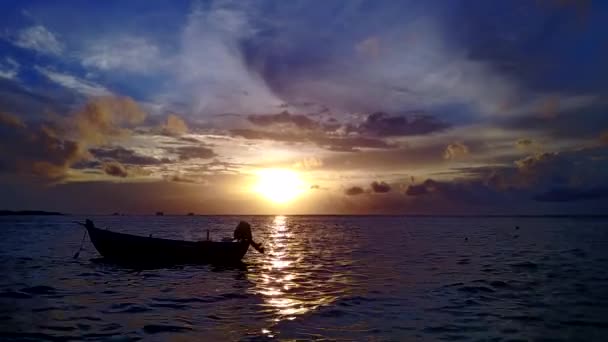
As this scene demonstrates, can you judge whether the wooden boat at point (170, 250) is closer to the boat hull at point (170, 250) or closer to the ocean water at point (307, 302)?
the boat hull at point (170, 250)

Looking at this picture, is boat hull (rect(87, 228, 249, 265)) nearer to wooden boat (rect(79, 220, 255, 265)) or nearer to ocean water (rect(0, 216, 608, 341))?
wooden boat (rect(79, 220, 255, 265))

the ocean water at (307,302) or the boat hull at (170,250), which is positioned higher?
the boat hull at (170,250)

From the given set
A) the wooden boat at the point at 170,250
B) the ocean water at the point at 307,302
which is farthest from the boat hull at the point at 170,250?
the ocean water at the point at 307,302

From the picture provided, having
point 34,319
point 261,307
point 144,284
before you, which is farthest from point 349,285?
point 34,319

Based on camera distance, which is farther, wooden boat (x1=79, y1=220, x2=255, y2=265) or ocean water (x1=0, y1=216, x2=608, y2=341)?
wooden boat (x1=79, y1=220, x2=255, y2=265)

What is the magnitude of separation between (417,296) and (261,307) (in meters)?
8.13

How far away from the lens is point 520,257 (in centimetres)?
4456

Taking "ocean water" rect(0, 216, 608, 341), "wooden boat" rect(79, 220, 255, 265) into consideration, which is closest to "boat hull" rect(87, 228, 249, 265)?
"wooden boat" rect(79, 220, 255, 265)

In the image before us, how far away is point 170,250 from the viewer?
37.2 m

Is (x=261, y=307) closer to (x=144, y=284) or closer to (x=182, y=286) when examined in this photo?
(x=182, y=286)

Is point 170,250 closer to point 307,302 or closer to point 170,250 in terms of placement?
point 170,250

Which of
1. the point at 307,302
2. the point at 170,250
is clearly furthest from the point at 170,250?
the point at 307,302

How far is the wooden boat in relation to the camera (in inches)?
1463

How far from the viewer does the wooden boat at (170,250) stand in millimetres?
37156
